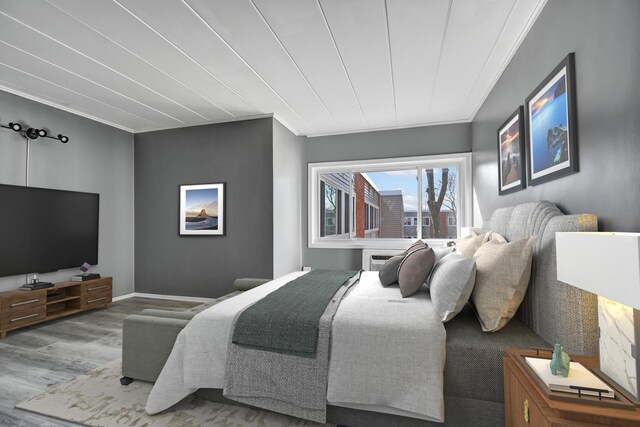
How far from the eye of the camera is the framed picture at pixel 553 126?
1.64 metres

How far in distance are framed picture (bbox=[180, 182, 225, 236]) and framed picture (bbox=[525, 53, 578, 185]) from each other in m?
3.78

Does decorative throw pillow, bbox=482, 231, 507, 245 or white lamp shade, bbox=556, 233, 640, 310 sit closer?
white lamp shade, bbox=556, 233, 640, 310

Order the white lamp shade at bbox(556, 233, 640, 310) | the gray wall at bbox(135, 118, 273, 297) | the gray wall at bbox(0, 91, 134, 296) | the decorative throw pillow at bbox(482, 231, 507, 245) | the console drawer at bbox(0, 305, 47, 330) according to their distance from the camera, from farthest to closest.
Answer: the gray wall at bbox(135, 118, 273, 297), the gray wall at bbox(0, 91, 134, 296), the console drawer at bbox(0, 305, 47, 330), the decorative throw pillow at bbox(482, 231, 507, 245), the white lamp shade at bbox(556, 233, 640, 310)

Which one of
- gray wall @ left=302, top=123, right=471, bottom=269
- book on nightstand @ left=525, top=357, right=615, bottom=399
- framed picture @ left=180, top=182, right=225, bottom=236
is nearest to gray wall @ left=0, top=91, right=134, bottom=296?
framed picture @ left=180, top=182, right=225, bottom=236

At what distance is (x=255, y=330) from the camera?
175 cm

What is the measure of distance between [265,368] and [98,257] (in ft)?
12.9

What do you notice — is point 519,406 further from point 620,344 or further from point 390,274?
point 390,274

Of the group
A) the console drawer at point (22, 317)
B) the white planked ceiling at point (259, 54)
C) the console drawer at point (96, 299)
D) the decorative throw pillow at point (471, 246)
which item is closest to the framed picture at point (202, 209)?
the white planked ceiling at point (259, 54)

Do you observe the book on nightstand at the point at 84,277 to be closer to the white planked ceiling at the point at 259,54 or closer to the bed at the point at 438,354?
the white planked ceiling at the point at 259,54

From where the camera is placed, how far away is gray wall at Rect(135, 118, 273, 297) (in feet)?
14.1

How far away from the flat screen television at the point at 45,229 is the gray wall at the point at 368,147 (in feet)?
10.3

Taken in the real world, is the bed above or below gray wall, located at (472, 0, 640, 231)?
below

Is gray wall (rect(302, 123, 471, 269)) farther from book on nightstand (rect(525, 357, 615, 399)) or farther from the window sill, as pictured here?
book on nightstand (rect(525, 357, 615, 399))

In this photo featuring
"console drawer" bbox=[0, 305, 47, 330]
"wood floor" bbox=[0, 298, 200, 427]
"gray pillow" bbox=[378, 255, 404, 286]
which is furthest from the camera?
"console drawer" bbox=[0, 305, 47, 330]
